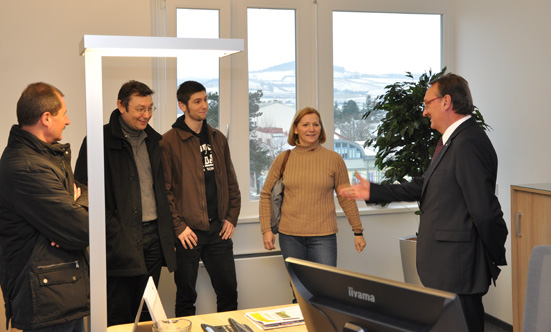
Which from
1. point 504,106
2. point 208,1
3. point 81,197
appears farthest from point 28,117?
point 504,106

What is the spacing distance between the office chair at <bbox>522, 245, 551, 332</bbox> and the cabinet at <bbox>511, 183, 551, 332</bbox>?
5.09 ft

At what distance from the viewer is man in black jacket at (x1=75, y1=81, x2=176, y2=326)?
325 centimetres

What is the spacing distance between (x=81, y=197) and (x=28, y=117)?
1.39 feet

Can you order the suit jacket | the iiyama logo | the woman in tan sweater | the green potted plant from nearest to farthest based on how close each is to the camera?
the iiyama logo < the suit jacket < the woman in tan sweater < the green potted plant

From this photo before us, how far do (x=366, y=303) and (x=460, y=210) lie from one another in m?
1.54

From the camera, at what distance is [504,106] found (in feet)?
14.4

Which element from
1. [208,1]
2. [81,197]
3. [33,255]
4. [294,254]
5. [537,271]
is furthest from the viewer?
[208,1]

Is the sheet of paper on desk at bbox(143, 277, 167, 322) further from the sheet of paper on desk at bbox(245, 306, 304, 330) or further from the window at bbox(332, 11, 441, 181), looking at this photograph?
the window at bbox(332, 11, 441, 181)

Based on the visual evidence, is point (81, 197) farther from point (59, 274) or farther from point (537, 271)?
point (537, 271)

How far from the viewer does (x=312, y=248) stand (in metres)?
3.80

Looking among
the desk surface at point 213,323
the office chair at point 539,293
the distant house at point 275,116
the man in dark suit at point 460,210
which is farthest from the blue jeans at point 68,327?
the distant house at point 275,116

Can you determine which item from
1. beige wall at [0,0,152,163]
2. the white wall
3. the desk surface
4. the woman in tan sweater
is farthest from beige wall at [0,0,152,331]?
the white wall

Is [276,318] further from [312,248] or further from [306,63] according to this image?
[306,63]

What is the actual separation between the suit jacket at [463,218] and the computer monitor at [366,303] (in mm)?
1425
